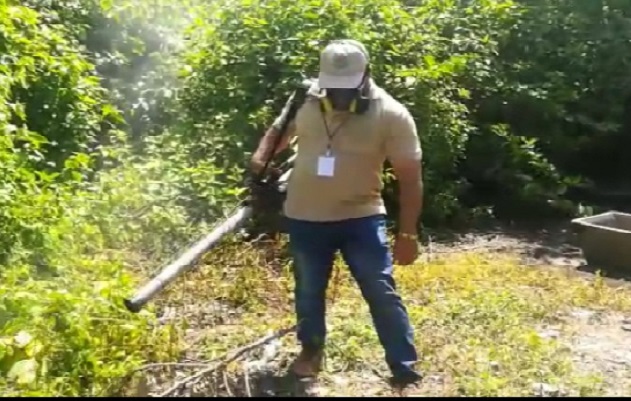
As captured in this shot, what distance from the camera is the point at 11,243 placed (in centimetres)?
557

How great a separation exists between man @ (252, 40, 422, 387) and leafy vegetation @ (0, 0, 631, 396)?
1013 mm

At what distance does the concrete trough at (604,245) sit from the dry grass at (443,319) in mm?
411

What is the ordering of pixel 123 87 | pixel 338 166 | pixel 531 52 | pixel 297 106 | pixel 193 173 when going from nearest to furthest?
pixel 338 166 → pixel 297 106 → pixel 193 173 → pixel 123 87 → pixel 531 52

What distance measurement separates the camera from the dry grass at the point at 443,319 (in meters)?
4.75

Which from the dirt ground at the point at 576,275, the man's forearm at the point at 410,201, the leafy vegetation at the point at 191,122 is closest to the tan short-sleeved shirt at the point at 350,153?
the man's forearm at the point at 410,201

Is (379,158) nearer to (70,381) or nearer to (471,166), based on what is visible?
(70,381)

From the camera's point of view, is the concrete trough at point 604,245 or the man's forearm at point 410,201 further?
the concrete trough at point 604,245

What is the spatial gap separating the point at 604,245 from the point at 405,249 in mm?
3115

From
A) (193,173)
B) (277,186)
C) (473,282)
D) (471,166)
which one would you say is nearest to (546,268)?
(473,282)

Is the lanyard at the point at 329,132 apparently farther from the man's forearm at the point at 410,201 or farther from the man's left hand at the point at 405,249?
the man's left hand at the point at 405,249

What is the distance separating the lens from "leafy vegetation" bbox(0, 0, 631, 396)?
488cm

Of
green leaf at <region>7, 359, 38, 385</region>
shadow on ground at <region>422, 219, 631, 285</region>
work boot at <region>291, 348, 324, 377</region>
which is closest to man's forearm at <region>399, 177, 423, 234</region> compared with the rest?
work boot at <region>291, 348, 324, 377</region>

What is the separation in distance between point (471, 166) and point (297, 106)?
4.28 m

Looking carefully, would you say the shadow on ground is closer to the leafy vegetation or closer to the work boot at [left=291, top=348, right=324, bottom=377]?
the leafy vegetation
